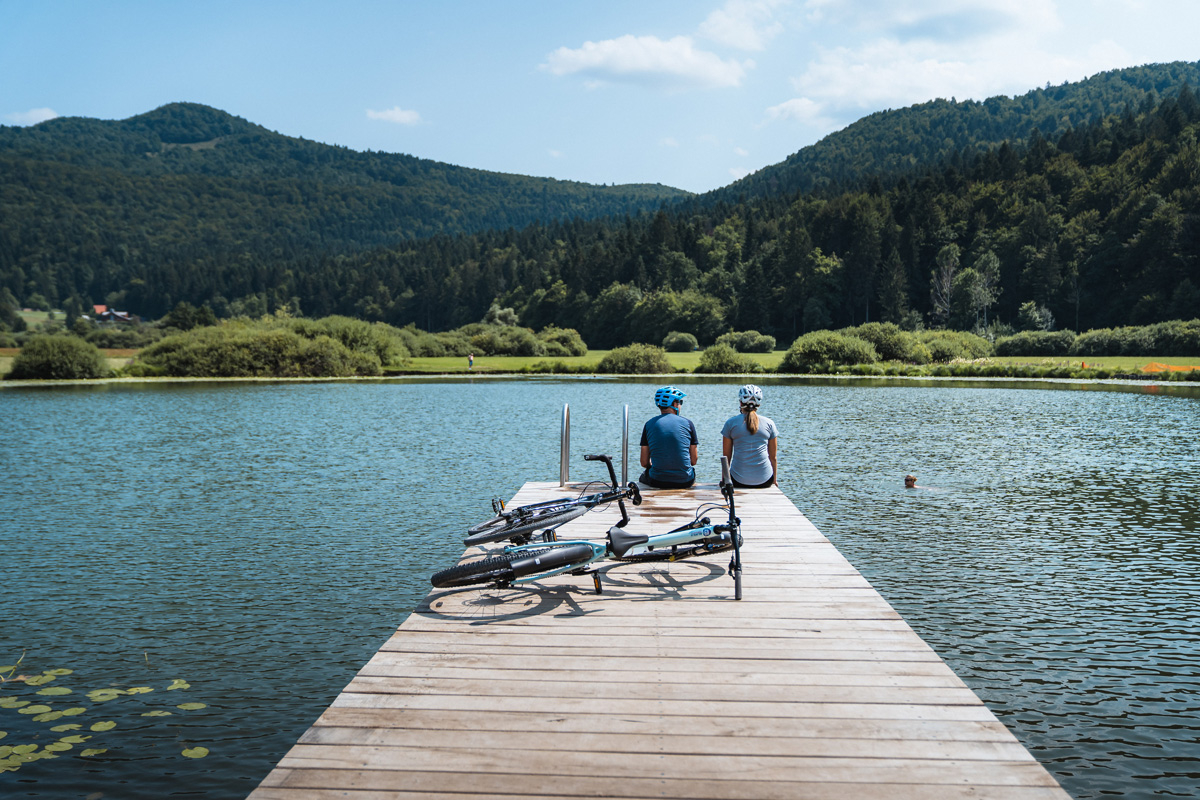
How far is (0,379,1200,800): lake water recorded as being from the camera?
6.39 meters

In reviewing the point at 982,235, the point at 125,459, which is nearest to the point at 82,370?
the point at 125,459

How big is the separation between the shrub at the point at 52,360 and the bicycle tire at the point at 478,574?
203 feet

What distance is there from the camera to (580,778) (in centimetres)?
416

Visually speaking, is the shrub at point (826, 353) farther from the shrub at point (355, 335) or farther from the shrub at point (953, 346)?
the shrub at point (355, 335)

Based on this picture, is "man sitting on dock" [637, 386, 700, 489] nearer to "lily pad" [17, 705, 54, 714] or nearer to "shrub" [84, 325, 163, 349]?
"lily pad" [17, 705, 54, 714]

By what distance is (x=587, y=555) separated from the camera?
711cm

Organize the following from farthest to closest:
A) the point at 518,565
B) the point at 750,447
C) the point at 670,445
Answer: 1. the point at 670,445
2. the point at 750,447
3. the point at 518,565

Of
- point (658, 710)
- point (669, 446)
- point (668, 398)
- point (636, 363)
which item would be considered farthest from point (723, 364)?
point (658, 710)

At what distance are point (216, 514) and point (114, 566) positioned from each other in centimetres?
346

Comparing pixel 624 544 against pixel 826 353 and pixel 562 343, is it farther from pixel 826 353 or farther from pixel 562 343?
pixel 562 343

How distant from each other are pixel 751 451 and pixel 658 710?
5949 millimetres

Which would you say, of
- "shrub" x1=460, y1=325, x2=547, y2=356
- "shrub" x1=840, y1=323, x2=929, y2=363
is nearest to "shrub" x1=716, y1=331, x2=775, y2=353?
"shrub" x1=460, y1=325, x2=547, y2=356

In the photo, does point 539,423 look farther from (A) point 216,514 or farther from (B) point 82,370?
(B) point 82,370

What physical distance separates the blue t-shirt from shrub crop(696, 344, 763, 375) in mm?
53669
